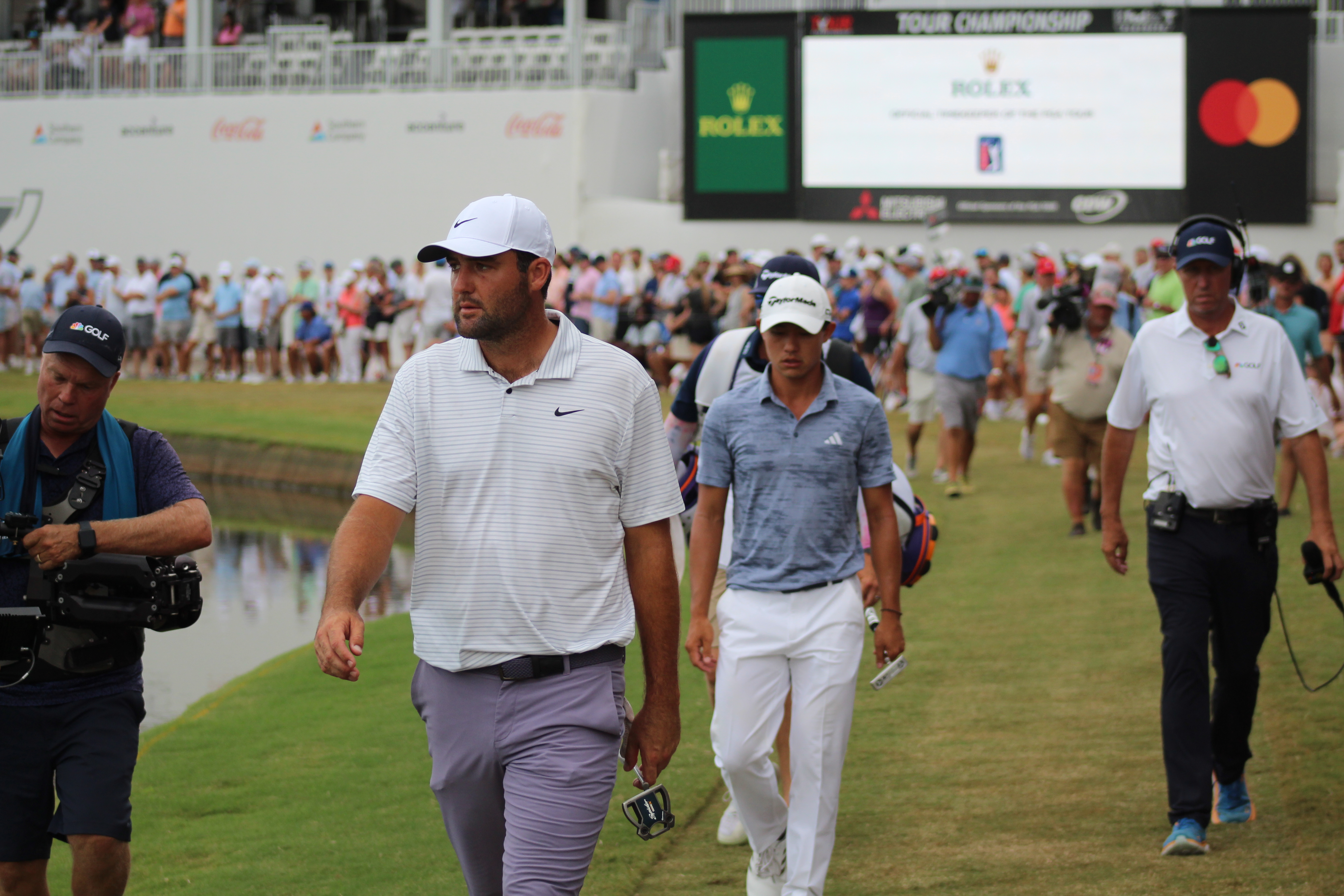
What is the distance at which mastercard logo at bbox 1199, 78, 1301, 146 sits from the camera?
27.1 metres

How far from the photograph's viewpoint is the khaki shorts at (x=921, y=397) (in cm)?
1534

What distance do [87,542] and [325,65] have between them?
30.3 m

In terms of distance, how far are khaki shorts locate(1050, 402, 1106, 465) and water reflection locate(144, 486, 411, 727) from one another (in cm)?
501

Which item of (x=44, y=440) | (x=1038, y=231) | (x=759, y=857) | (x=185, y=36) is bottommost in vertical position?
(x=759, y=857)

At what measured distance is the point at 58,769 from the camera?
4312 millimetres

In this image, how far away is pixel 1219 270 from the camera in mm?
5895

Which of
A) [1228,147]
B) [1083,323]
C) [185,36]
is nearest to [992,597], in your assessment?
[1083,323]

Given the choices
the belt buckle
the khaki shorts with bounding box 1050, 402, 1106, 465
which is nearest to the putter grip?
the belt buckle

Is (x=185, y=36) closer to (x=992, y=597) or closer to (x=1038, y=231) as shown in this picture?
(x=1038, y=231)

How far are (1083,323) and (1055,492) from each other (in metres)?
2.98

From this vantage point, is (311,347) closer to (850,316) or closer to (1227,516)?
(850,316)

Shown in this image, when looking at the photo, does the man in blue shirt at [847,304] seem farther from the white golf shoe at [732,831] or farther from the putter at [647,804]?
the putter at [647,804]

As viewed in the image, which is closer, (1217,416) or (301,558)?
(1217,416)

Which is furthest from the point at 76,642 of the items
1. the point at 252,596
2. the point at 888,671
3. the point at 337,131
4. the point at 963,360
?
the point at 337,131
